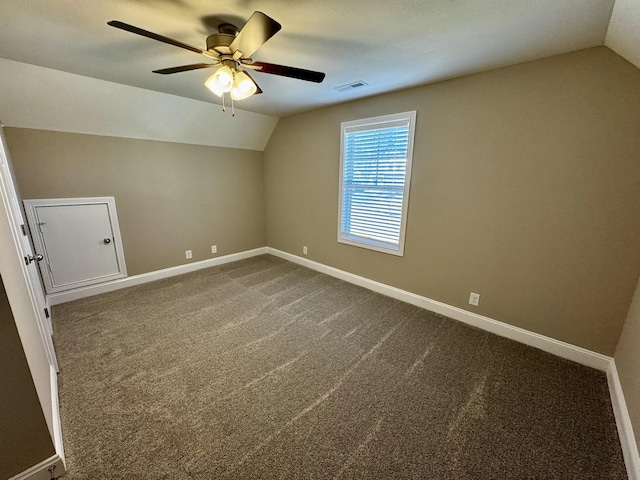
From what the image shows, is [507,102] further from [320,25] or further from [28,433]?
[28,433]

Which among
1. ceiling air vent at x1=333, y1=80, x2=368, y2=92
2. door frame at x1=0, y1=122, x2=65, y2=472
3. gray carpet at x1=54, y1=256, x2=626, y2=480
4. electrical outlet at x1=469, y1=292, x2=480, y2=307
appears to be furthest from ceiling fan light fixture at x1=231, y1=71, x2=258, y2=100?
electrical outlet at x1=469, y1=292, x2=480, y2=307

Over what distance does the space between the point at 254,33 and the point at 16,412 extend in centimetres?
204

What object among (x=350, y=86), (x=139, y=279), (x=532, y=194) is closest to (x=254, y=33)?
(x=350, y=86)

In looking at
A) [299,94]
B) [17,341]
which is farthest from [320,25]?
[17,341]

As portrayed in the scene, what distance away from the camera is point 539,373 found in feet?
6.34

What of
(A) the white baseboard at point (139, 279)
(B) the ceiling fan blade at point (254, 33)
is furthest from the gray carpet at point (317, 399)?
(B) the ceiling fan blade at point (254, 33)

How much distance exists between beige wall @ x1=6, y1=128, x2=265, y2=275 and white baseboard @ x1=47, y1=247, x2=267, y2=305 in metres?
0.09

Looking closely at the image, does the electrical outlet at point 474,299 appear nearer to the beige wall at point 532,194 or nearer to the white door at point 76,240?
the beige wall at point 532,194

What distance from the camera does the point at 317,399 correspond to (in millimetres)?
1692

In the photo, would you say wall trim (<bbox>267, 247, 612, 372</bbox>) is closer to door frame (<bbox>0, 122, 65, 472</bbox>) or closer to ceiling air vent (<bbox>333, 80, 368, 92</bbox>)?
ceiling air vent (<bbox>333, 80, 368, 92</bbox>)

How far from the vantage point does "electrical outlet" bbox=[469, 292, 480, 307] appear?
2.50m

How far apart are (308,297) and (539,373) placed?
218cm

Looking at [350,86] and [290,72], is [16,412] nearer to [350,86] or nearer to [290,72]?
[290,72]

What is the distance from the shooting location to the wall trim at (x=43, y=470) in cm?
116
